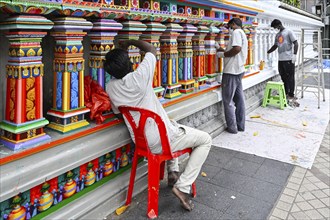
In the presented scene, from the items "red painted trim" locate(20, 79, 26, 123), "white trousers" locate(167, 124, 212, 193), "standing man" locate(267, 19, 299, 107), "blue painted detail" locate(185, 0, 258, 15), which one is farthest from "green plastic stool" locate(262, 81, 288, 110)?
"red painted trim" locate(20, 79, 26, 123)

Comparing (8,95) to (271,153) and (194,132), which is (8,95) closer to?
(194,132)

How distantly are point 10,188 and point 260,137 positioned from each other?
3530 mm

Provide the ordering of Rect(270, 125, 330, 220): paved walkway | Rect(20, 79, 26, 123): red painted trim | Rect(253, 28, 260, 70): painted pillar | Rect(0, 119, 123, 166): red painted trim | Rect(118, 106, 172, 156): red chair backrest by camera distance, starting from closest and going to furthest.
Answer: Rect(0, 119, 123, 166): red painted trim, Rect(20, 79, 26, 123): red painted trim, Rect(118, 106, 172, 156): red chair backrest, Rect(270, 125, 330, 220): paved walkway, Rect(253, 28, 260, 70): painted pillar

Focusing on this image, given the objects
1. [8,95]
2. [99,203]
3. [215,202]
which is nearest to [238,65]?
[215,202]

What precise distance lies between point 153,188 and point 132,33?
1.34 meters

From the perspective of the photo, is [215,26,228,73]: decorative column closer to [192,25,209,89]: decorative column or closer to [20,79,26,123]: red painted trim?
[192,25,209,89]: decorative column

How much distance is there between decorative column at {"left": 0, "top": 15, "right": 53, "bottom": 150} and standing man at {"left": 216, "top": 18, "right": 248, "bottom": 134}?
2848mm

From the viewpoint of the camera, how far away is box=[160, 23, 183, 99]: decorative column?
3316mm

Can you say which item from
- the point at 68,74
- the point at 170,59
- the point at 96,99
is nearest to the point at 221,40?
the point at 170,59

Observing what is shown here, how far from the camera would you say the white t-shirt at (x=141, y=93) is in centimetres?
242

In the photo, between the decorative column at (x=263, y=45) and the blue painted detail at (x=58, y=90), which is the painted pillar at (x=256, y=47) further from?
the blue painted detail at (x=58, y=90)

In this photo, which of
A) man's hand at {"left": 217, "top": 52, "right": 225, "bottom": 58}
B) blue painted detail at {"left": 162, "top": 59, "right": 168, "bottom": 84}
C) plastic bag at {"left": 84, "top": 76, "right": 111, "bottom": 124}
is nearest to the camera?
plastic bag at {"left": 84, "top": 76, "right": 111, "bottom": 124}

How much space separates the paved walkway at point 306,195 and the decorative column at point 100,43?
1851 millimetres

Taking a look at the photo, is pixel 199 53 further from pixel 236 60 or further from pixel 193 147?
pixel 193 147
